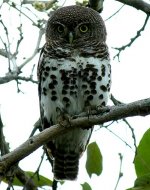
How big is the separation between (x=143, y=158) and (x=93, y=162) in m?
0.77

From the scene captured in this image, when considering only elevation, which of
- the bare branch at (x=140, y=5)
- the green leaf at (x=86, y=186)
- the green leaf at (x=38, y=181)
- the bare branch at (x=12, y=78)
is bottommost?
the green leaf at (x=86, y=186)

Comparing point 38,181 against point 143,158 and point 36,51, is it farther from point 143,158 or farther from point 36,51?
point 36,51

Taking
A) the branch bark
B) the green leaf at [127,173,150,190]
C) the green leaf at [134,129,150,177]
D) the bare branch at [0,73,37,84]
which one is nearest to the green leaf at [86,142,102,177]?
the branch bark

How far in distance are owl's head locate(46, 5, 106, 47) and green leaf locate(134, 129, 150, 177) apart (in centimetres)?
278

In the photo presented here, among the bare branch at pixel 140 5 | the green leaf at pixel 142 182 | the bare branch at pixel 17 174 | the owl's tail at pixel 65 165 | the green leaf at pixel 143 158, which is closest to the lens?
the green leaf at pixel 142 182

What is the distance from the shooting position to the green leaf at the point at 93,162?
12.9 feet

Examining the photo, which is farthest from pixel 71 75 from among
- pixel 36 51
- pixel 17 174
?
pixel 17 174

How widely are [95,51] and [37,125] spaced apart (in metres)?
0.98

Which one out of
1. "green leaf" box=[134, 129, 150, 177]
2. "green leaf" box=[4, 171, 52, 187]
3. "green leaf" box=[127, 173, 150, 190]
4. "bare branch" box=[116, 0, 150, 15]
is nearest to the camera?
"green leaf" box=[127, 173, 150, 190]

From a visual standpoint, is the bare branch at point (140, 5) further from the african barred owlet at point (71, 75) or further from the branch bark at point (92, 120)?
the branch bark at point (92, 120)

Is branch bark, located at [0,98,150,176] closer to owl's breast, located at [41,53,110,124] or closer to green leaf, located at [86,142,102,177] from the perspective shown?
green leaf, located at [86,142,102,177]

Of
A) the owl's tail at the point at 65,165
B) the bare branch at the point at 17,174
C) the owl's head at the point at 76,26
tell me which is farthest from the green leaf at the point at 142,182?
the owl's head at the point at 76,26

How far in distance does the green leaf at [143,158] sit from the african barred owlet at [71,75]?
1552mm

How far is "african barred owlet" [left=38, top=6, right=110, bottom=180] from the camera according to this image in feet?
17.3
